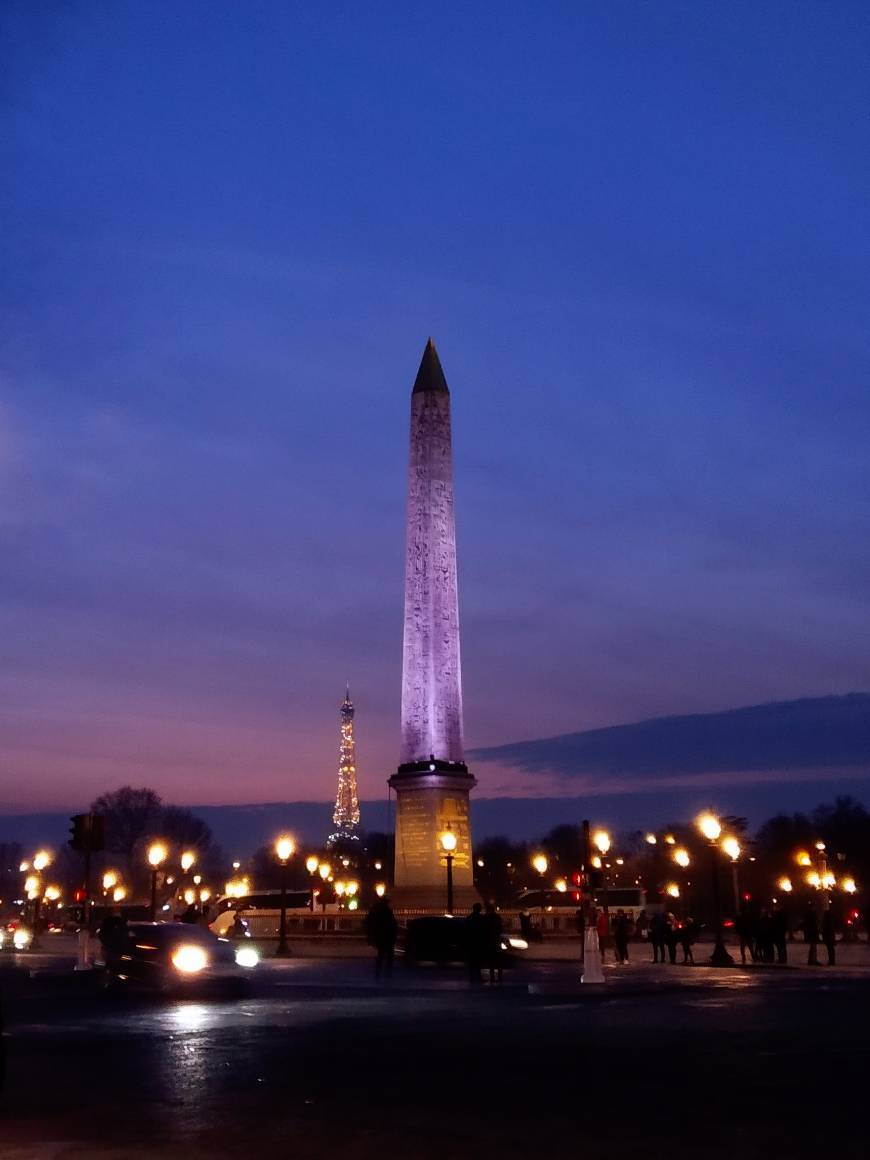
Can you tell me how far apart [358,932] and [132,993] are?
39.2 metres

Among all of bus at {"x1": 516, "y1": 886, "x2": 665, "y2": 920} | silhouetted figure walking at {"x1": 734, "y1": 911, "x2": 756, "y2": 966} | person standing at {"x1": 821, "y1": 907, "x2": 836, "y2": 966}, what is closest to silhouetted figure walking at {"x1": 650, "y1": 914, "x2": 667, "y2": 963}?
silhouetted figure walking at {"x1": 734, "y1": 911, "x2": 756, "y2": 966}

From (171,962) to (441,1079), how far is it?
13.4m

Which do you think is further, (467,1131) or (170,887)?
(170,887)

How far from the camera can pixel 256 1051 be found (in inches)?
584

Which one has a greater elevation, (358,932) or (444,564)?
(444,564)

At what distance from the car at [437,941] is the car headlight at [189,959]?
14.8 m

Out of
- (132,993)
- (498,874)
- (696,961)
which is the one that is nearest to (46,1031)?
(132,993)

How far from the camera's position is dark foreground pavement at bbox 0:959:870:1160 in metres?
9.20

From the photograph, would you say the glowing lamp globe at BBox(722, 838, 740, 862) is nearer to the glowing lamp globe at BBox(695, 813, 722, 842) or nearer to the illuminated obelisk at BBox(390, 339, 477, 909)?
the glowing lamp globe at BBox(695, 813, 722, 842)

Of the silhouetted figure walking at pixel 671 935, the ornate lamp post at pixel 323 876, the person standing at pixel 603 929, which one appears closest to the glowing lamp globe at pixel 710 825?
the silhouetted figure walking at pixel 671 935

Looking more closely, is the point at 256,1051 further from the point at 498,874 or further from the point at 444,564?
the point at 498,874

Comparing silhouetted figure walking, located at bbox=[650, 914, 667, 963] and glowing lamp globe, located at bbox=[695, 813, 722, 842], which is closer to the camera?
glowing lamp globe, located at bbox=[695, 813, 722, 842]

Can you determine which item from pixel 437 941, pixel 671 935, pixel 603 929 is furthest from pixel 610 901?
pixel 437 941

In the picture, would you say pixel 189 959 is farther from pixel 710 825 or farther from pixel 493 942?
pixel 710 825
